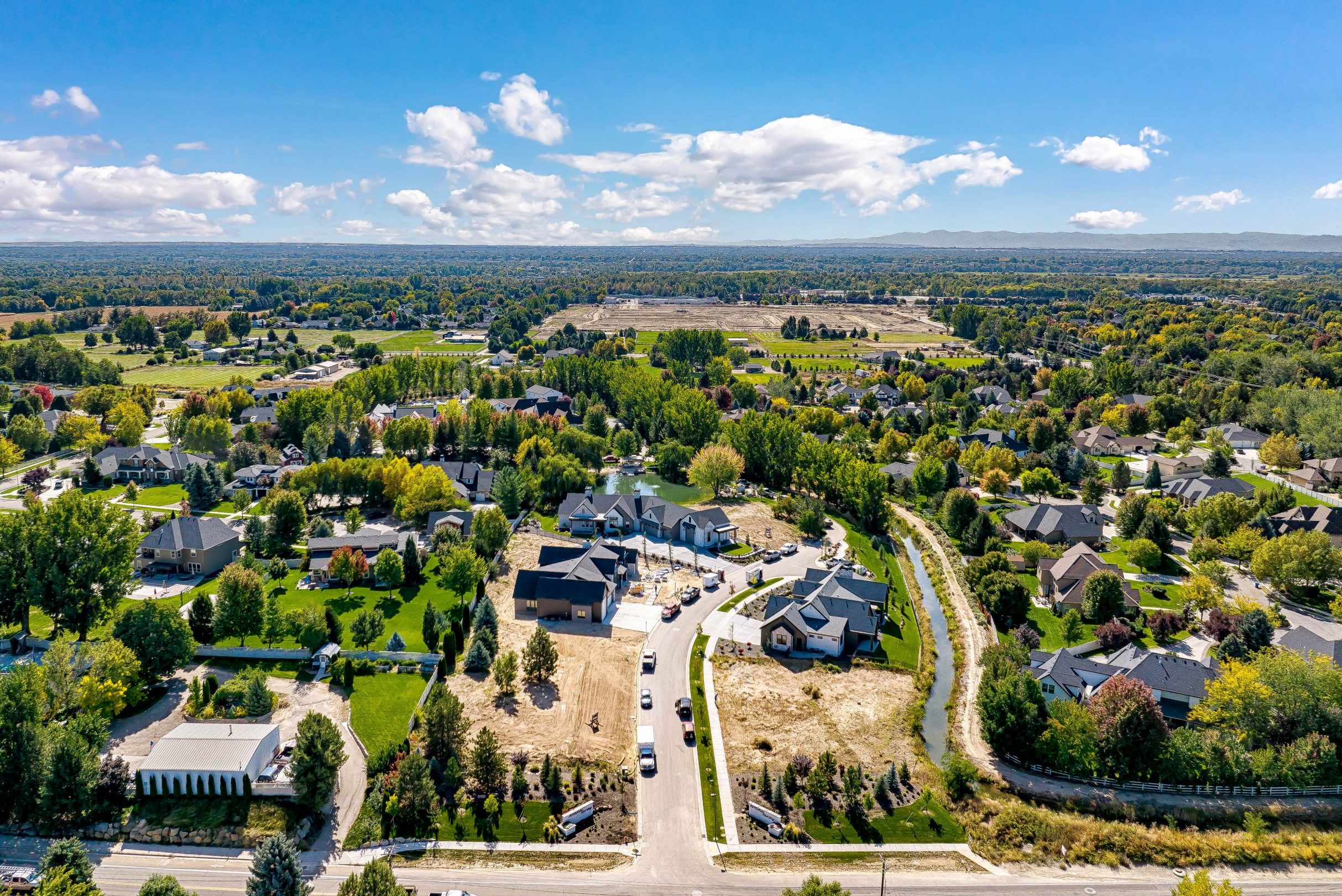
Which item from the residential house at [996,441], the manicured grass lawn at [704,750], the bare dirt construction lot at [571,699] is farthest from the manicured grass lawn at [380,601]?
the residential house at [996,441]

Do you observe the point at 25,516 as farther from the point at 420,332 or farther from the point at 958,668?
the point at 420,332

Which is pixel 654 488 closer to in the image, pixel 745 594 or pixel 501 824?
pixel 745 594

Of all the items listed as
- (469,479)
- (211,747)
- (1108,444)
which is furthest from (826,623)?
(1108,444)

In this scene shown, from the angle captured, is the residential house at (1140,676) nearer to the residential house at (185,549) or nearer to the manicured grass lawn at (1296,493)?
the manicured grass lawn at (1296,493)

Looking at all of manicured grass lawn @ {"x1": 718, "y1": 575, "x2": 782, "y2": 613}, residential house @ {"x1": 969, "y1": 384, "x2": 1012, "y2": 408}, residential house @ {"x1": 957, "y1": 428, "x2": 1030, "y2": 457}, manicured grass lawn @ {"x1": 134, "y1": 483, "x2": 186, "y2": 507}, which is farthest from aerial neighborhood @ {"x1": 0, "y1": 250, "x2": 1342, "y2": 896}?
residential house @ {"x1": 969, "y1": 384, "x2": 1012, "y2": 408}

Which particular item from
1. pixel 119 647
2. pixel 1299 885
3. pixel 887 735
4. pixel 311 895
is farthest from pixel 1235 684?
pixel 119 647

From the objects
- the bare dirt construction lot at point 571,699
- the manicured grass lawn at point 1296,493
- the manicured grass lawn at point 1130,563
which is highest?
the manicured grass lawn at point 1296,493
